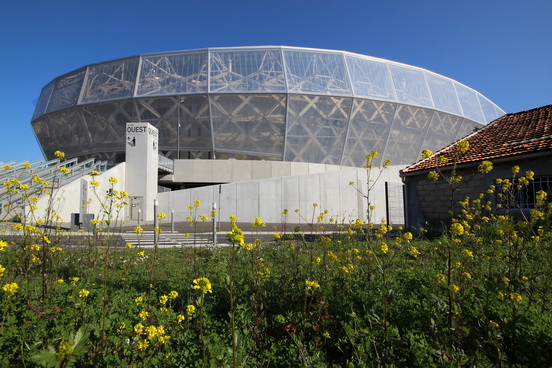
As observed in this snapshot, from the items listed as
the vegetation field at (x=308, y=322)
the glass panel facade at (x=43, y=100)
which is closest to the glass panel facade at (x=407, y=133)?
the vegetation field at (x=308, y=322)

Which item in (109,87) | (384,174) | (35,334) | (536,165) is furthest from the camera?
(109,87)

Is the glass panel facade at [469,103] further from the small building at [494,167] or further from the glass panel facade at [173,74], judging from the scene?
the glass panel facade at [173,74]

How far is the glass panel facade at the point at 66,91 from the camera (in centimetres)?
3153

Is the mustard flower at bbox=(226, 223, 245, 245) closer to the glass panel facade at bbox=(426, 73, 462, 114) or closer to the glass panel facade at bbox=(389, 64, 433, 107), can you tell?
the glass panel facade at bbox=(389, 64, 433, 107)

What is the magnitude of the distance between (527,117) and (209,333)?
14.0m

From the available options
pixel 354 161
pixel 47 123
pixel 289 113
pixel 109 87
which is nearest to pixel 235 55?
pixel 289 113

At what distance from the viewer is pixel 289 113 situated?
2897cm

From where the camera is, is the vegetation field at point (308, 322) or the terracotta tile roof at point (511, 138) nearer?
the vegetation field at point (308, 322)

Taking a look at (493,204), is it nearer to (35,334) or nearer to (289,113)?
(35,334)

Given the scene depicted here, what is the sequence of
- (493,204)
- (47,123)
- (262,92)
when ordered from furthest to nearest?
(47,123) < (262,92) < (493,204)

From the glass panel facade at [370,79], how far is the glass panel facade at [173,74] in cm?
1498

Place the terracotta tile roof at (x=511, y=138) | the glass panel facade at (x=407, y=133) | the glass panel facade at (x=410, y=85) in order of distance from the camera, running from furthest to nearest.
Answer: the glass panel facade at (x=407, y=133), the glass panel facade at (x=410, y=85), the terracotta tile roof at (x=511, y=138)

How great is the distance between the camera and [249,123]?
2928 cm

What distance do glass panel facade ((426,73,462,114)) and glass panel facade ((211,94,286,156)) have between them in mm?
18147
